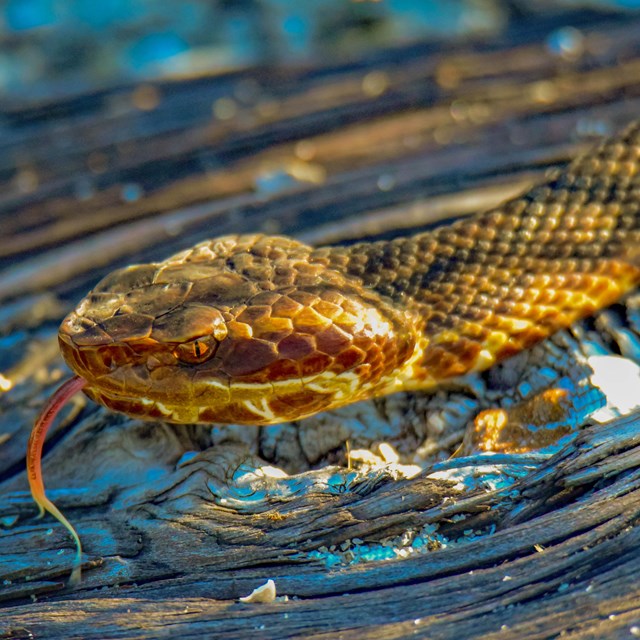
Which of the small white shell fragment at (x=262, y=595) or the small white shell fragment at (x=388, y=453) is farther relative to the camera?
the small white shell fragment at (x=388, y=453)

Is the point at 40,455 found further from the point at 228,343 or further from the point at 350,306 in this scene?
the point at 350,306

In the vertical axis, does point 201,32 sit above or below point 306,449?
above

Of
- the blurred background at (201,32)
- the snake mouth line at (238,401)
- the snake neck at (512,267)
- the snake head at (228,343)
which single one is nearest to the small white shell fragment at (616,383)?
the snake neck at (512,267)

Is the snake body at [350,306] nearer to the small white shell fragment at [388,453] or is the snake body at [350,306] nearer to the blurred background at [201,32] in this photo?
the small white shell fragment at [388,453]

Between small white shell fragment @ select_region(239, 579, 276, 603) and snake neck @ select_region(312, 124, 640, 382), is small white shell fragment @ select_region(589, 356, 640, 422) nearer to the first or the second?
snake neck @ select_region(312, 124, 640, 382)

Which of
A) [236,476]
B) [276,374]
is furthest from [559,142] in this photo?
[236,476]

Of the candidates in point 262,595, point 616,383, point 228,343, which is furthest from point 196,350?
point 616,383
